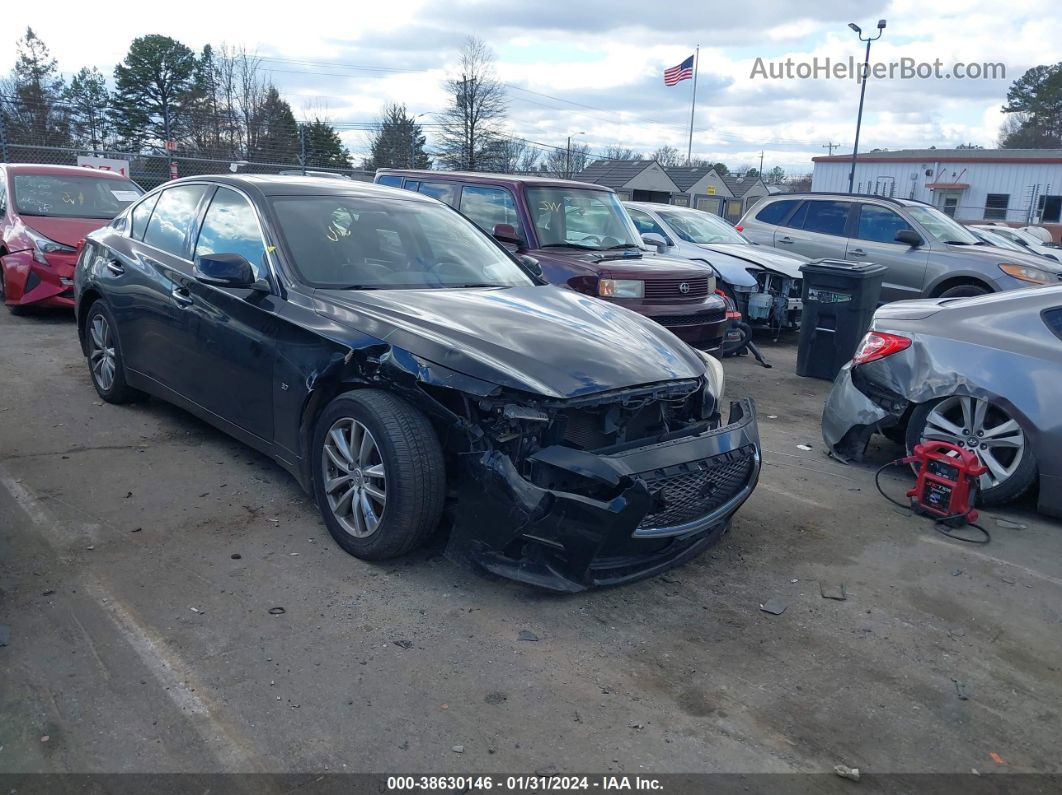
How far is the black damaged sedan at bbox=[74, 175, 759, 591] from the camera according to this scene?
344cm

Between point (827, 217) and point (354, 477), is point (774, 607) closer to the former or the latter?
point (354, 477)

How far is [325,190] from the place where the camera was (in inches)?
197

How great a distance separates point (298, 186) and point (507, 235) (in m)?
2.85

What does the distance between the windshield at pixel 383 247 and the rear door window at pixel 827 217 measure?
8.02 meters

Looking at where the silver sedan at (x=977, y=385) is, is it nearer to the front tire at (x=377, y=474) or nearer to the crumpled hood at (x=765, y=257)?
the front tire at (x=377, y=474)

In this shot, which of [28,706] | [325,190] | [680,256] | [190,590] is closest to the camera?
[28,706]

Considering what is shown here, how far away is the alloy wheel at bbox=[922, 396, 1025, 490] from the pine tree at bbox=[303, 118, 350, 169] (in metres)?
19.1

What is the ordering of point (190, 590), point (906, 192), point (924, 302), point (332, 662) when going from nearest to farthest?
point (332, 662) → point (190, 590) → point (924, 302) → point (906, 192)

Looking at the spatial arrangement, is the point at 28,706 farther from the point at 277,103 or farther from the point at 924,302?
the point at 277,103

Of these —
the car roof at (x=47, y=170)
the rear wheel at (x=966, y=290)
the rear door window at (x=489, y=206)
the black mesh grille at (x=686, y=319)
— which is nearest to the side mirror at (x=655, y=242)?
the black mesh grille at (x=686, y=319)

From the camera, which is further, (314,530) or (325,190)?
(325,190)

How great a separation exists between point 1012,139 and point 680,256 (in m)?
65.5

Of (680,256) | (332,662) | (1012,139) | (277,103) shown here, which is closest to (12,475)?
(332,662)

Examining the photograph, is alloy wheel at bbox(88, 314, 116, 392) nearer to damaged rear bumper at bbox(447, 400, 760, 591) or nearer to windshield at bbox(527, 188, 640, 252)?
damaged rear bumper at bbox(447, 400, 760, 591)
